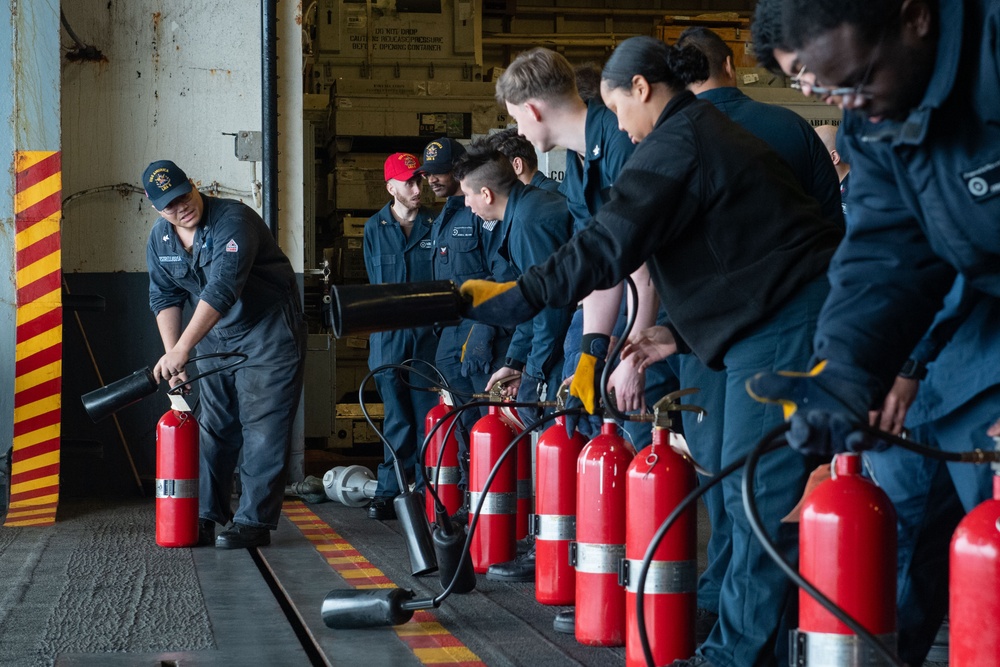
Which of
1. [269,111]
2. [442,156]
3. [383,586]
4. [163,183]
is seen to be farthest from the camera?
[269,111]

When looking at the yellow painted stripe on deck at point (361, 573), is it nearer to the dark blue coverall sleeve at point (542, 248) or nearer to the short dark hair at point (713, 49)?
Answer: the dark blue coverall sleeve at point (542, 248)

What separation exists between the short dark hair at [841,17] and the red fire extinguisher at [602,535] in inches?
69.9

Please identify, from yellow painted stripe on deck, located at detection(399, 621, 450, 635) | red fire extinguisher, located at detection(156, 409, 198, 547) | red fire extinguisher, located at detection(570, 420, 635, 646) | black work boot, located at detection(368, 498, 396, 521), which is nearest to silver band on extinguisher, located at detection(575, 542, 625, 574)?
red fire extinguisher, located at detection(570, 420, 635, 646)

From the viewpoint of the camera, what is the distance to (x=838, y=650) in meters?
2.21

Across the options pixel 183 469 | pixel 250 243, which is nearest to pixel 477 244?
pixel 250 243

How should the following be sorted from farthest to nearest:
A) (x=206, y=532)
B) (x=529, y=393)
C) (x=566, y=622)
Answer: (x=206, y=532)
(x=529, y=393)
(x=566, y=622)

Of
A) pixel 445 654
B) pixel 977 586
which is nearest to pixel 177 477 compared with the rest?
pixel 445 654

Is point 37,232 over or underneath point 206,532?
over

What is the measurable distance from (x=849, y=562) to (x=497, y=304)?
93 centimetres

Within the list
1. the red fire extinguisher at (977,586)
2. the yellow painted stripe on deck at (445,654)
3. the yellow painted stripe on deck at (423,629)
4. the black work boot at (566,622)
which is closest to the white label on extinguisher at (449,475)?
the yellow painted stripe on deck at (423,629)

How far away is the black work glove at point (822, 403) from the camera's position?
1841 mm

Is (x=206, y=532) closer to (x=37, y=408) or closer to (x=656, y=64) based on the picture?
(x=37, y=408)

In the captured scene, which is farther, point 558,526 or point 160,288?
point 160,288

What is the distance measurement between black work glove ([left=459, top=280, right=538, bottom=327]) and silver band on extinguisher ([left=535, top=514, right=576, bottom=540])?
1.54 metres
